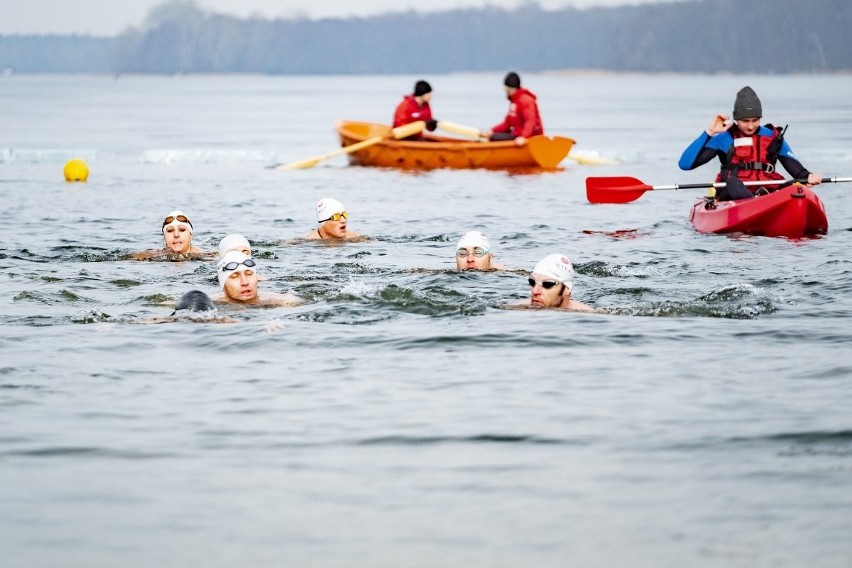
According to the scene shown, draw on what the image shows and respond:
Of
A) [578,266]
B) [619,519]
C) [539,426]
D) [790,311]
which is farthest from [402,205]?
[619,519]

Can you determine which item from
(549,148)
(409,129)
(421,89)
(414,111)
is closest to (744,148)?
(549,148)

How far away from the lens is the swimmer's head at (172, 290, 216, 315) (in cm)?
1070

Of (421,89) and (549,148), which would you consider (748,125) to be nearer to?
(549,148)

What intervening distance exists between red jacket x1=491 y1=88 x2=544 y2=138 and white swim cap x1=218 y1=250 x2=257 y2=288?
16244mm

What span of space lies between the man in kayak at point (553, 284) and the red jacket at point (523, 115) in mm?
15914

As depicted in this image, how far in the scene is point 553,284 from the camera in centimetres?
1098

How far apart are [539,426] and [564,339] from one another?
235 centimetres

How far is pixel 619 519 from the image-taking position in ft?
20.6

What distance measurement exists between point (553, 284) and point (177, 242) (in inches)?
198

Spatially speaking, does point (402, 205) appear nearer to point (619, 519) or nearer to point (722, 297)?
point (722, 297)

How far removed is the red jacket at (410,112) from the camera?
28734mm

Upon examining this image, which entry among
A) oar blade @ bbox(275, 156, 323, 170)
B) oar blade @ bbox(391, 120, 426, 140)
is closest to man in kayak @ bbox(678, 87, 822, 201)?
oar blade @ bbox(391, 120, 426, 140)

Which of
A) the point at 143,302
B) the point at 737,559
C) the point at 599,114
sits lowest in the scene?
the point at 737,559

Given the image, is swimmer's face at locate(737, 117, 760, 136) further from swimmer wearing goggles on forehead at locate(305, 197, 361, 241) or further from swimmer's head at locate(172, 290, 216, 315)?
swimmer's head at locate(172, 290, 216, 315)
